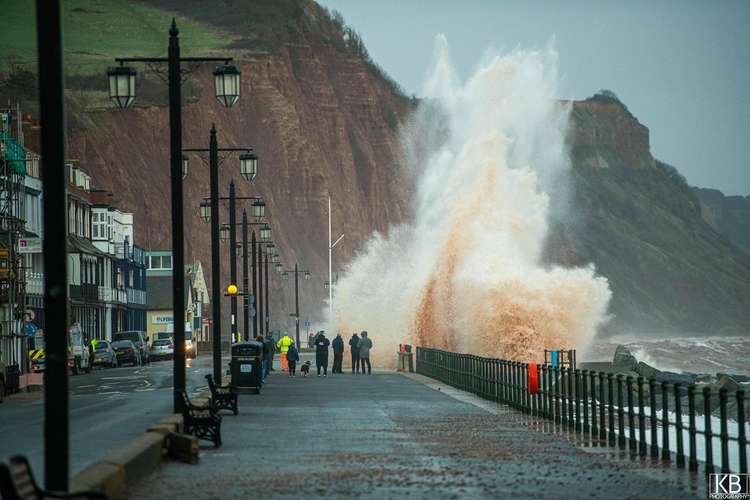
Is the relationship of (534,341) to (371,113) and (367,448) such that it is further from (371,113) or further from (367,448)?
(371,113)

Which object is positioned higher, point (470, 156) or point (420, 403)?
point (470, 156)

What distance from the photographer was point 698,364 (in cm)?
11112

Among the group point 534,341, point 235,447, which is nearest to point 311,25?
point 534,341

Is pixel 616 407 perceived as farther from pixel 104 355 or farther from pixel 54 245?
pixel 104 355

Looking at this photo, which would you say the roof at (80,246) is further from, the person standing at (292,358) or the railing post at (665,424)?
the railing post at (665,424)

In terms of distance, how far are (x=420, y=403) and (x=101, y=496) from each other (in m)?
23.1

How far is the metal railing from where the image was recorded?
1617 cm

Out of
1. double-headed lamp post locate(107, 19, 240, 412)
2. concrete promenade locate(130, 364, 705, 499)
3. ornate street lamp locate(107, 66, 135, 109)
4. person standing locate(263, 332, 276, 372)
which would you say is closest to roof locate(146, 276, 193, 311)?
person standing locate(263, 332, 276, 372)

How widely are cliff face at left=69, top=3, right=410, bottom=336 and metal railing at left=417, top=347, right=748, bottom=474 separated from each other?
84741 millimetres

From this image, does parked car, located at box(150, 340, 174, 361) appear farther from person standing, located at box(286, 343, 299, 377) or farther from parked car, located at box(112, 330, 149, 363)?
person standing, located at box(286, 343, 299, 377)

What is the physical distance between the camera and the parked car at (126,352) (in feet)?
244

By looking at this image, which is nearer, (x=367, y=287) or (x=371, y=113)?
(x=367, y=287)

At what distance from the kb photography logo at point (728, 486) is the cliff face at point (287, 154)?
4278 inches

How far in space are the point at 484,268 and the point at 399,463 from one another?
52465 mm
